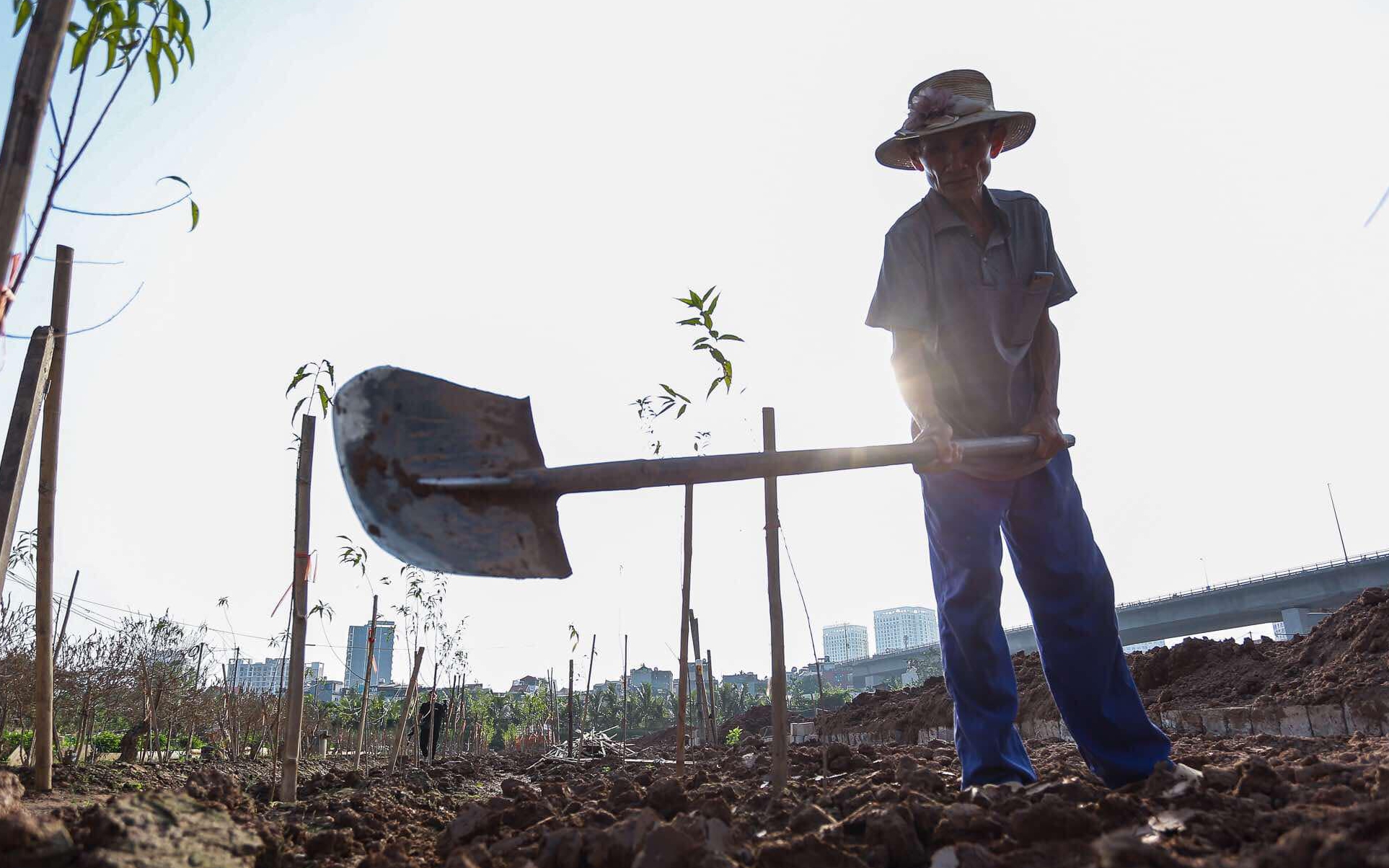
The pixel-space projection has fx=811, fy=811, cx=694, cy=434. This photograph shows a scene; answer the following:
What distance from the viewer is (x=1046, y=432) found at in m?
2.42

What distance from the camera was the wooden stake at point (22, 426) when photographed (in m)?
3.66

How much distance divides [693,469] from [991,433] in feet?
3.42

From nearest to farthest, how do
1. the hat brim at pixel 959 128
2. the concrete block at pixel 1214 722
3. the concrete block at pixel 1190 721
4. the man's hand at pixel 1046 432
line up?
the man's hand at pixel 1046 432
the hat brim at pixel 959 128
the concrete block at pixel 1214 722
the concrete block at pixel 1190 721

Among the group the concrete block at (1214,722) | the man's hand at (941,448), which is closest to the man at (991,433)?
the man's hand at (941,448)

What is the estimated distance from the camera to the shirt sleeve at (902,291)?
2.49m

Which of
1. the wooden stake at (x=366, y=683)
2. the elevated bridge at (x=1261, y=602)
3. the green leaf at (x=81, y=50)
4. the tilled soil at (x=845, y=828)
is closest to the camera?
the tilled soil at (x=845, y=828)

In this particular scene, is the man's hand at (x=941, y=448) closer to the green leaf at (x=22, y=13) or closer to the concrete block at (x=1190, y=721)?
the green leaf at (x=22, y=13)

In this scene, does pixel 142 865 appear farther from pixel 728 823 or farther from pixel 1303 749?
pixel 1303 749

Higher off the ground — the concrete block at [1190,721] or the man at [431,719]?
the concrete block at [1190,721]

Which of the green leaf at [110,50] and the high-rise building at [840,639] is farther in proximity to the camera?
the high-rise building at [840,639]

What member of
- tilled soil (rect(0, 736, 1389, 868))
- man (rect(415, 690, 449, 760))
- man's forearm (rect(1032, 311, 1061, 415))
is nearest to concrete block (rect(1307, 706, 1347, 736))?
tilled soil (rect(0, 736, 1389, 868))

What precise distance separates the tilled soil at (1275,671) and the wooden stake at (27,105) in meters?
3.99

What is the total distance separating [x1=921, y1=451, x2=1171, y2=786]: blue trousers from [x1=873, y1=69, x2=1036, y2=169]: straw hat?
1083 millimetres

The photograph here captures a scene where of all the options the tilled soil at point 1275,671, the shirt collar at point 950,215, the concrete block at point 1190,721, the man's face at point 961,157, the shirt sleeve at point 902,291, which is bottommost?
the concrete block at point 1190,721
